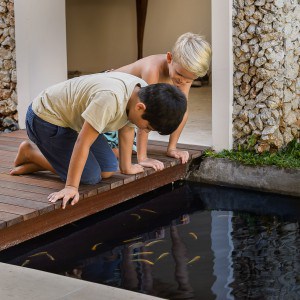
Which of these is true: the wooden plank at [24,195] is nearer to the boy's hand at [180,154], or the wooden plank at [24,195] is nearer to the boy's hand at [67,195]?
the boy's hand at [67,195]

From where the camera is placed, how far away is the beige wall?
26.5ft

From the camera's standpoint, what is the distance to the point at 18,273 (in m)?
3.15

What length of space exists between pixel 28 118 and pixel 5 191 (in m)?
0.42

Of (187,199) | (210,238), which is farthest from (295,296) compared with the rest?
(187,199)

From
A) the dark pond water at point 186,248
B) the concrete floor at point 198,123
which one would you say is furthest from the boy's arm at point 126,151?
the concrete floor at point 198,123

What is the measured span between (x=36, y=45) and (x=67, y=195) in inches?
92.9

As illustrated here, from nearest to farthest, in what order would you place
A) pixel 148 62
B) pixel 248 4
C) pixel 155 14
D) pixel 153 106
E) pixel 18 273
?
pixel 18 273, pixel 153 106, pixel 148 62, pixel 248 4, pixel 155 14

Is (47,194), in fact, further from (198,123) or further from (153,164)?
(198,123)

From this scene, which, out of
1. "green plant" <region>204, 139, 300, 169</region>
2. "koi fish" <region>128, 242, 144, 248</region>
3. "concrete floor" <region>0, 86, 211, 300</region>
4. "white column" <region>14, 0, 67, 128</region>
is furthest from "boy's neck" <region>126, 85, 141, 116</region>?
"white column" <region>14, 0, 67, 128</region>

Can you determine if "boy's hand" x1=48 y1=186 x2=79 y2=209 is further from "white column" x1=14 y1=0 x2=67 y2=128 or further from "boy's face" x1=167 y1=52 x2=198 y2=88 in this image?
"white column" x1=14 y1=0 x2=67 y2=128

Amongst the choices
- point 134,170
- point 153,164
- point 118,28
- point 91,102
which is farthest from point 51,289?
point 118,28

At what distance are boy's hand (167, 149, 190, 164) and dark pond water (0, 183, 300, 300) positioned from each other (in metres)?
0.23

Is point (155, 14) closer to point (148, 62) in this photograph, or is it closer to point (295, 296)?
point (148, 62)

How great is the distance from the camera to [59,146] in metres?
4.16
